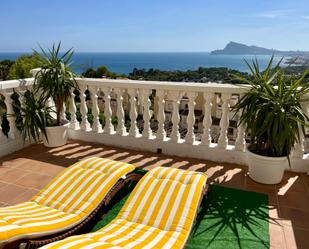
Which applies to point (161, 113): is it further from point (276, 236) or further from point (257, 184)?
point (276, 236)

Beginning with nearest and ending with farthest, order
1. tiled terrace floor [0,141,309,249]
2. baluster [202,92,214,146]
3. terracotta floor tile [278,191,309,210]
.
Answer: tiled terrace floor [0,141,309,249] → terracotta floor tile [278,191,309,210] → baluster [202,92,214,146]

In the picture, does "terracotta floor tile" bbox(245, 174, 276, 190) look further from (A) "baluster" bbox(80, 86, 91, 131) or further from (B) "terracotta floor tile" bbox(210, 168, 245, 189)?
(A) "baluster" bbox(80, 86, 91, 131)

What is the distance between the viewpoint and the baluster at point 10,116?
4266 millimetres

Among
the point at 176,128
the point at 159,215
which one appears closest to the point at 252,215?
the point at 159,215

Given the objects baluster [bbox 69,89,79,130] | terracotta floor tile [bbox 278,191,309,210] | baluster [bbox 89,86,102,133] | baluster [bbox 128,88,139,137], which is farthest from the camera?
baluster [bbox 69,89,79,130]

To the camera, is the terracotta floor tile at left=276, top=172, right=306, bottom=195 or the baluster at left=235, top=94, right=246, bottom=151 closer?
the terracotta floor tile at left=276, top=172, right=306, bottom=195

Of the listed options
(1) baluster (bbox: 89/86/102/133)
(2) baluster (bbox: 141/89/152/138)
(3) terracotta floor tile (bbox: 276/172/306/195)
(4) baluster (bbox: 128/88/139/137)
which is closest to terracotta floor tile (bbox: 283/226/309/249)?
(3) terracotta floor tile (bbox: 276/172/306/195)

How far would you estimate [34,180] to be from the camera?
134 inches

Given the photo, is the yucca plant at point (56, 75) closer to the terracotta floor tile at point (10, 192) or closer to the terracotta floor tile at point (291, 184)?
the terracotta floor tile at point (10, 192)

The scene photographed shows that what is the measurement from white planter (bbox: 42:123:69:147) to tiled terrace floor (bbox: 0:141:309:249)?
0.12 m

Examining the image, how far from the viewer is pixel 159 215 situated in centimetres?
216

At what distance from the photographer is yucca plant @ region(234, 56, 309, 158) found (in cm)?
296

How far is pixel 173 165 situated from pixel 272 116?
1618 millimetres

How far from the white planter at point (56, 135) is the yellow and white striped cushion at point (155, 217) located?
246cm
